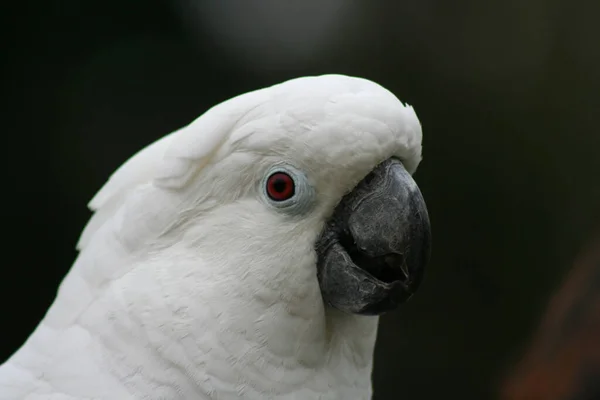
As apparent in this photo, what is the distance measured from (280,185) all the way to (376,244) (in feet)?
0.83

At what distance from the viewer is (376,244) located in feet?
4.97

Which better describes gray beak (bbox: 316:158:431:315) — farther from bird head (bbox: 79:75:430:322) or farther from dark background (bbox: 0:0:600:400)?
dark background (bbox: 0:0:600:400)

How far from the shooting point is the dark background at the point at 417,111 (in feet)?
14.0

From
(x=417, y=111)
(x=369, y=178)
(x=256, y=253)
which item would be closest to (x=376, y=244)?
(x=369, y=178)

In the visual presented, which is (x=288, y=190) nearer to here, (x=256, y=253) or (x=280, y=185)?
(x=280, y=185)

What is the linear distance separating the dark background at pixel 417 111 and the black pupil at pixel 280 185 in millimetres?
2855

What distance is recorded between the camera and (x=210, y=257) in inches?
61.2

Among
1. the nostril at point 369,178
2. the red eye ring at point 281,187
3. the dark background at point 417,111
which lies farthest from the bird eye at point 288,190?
the dark background at point 417,111

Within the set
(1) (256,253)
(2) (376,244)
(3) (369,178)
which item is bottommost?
(1) (256,253)

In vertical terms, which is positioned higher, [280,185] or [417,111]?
[280,185]

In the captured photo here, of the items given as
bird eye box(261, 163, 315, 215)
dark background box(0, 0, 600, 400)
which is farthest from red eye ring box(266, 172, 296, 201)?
dark background box(0, 0, 600, 400)

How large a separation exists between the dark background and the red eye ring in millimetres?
2852

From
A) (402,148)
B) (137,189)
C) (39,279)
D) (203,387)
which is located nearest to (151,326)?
(203,387)

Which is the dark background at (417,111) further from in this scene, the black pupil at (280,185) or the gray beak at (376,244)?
the black pupil at (280,185)
